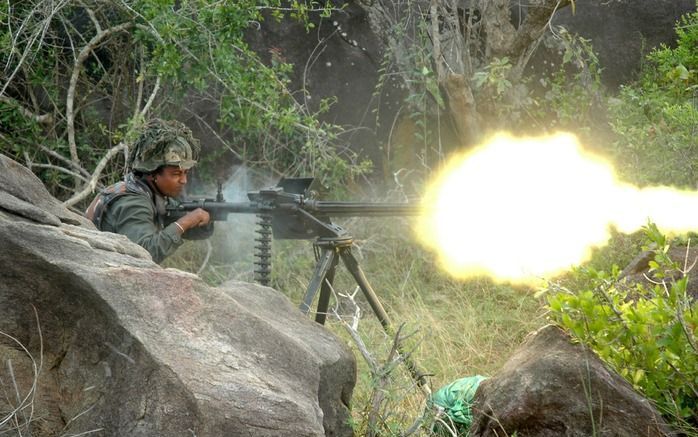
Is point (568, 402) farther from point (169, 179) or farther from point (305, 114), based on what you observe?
point (305, 114)

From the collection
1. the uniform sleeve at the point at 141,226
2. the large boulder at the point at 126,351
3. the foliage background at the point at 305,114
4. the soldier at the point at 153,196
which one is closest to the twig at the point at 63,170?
the foliage background at the point at 305,114

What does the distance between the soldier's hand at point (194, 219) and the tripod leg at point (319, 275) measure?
2.48 ft

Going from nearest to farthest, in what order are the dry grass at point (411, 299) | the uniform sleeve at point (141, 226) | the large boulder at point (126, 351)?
the large boulder at point (126, 351)
the uniform sleeve at point (141, 226)
the dry grass at point (411, 299)

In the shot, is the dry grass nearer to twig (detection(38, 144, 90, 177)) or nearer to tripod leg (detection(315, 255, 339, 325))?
tripod leg (detection(315, 255, 339, 325))

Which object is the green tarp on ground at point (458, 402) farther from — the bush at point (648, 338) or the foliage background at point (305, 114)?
the foliage background at point (305, 114)

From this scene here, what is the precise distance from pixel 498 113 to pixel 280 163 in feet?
7.41

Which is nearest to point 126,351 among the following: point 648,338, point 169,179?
point 648,338

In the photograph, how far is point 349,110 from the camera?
9.47m

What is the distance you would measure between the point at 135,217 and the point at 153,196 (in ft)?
0.94

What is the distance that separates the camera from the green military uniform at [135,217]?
530 centimetres

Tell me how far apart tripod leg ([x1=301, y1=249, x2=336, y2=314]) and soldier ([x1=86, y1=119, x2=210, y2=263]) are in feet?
2.50

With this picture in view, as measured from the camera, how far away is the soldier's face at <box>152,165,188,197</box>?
559 centimetres

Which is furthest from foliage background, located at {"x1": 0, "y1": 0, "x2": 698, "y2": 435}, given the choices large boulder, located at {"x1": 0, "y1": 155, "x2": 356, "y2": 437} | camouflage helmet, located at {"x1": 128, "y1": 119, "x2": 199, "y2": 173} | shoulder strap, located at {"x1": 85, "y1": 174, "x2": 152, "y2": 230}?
large boulder, located at {"x1": 0, "y1": 155, "x2": 356, "y2": 437}

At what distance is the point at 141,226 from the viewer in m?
5.36
